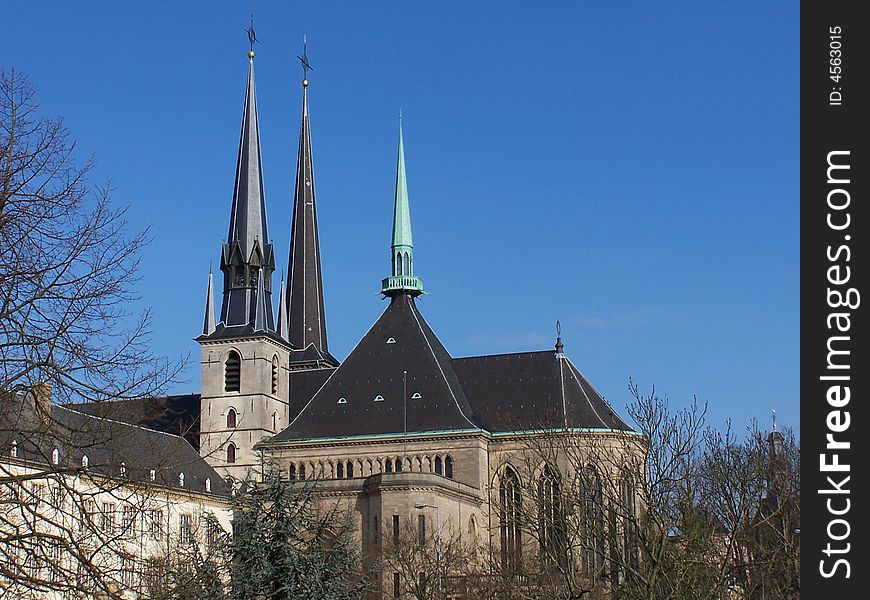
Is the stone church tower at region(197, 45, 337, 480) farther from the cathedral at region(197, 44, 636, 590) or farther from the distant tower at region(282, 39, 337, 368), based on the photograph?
the distant tower at region(282, 39, 337, 368)

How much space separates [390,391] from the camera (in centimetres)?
7875

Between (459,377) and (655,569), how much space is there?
55.3m

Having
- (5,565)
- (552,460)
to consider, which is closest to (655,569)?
(552,460)

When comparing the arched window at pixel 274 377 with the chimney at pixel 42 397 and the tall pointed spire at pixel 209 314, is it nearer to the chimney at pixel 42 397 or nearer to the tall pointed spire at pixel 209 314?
the tall pointed spire at pixel 209 314

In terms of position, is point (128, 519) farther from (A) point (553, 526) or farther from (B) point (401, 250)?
(B) point (401, 250)

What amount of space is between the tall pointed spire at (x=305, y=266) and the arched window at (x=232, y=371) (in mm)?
9884

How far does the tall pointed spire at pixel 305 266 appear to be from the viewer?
9388 cm

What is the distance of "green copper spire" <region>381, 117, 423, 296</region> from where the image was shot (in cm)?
8312

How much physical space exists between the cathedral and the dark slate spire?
0.30 feet

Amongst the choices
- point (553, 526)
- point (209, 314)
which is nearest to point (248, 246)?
point (209, 314)

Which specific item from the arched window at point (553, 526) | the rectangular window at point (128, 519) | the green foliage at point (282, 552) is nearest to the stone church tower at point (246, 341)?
the arched window at point (553, 526)

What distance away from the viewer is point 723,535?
44531 mm
